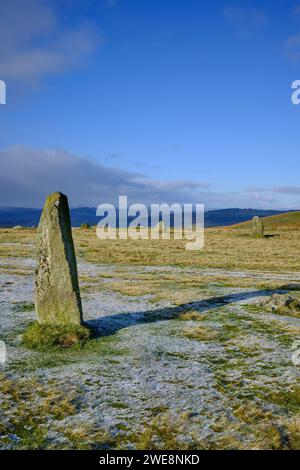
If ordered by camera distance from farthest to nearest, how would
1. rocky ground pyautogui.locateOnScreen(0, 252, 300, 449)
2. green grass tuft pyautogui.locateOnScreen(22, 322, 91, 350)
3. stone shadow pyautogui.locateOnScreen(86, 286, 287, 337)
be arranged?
stone shadow pyautogui.locateOnScreen(86, 286, 287, 337) < green grass tuft pyautogui.locateOnScreen(22, 322, 91, 350) < rocky ground pyautogui.locateOnScreen(0, 252, 300, 449)

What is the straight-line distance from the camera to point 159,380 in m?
9.70

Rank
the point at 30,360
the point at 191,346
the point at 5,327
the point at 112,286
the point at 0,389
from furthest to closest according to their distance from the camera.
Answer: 1. the point at 112,286
2. the point at 5,327
3. the point at 191,346
4. the point at 30,360
5. the point at 0,389

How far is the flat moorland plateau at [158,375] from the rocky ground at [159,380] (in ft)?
0.09

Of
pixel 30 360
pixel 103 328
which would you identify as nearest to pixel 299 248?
pixel 103 328

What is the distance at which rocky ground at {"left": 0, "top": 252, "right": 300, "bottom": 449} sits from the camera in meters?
7.32

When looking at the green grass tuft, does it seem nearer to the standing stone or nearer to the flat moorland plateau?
the flat moorland plateau

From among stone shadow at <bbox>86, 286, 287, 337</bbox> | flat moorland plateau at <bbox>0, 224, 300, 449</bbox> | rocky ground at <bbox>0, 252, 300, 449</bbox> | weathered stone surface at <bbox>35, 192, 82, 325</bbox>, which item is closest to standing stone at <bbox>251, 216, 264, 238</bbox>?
flat moorland plateau at <bbox>0, 224, 300, 449</bbox>

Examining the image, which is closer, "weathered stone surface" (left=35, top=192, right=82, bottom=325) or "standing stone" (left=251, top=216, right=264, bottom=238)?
"weathered stone surface" (left=35, top=192, right=82, bottom=325)

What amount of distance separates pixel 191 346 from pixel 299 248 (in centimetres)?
3671

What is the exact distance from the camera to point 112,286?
21.5 meters

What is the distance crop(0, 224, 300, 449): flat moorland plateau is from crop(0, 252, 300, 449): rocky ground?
26 millimetres
